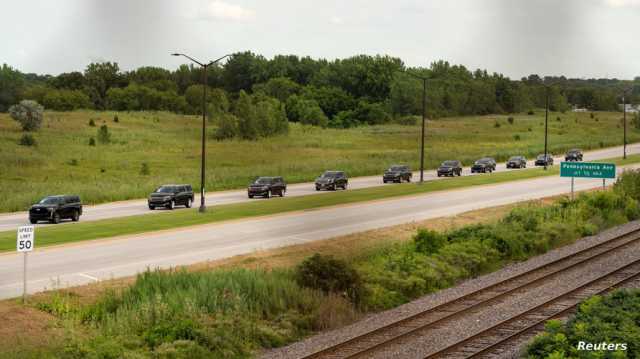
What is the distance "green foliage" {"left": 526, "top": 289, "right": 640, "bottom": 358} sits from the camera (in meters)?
13.5

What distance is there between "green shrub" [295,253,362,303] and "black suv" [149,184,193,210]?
29.1 m

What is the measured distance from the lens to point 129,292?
2036 cm

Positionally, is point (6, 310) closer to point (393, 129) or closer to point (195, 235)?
point (195, 235)

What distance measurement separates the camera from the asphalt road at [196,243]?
25672mm

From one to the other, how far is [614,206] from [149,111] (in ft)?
304

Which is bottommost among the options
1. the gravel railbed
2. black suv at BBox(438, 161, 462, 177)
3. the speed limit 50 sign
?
the gravel railbed

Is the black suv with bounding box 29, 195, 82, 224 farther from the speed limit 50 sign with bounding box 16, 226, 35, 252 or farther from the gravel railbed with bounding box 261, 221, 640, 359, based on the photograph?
the gravel railbed with bounding box 261, 221, 640, 359

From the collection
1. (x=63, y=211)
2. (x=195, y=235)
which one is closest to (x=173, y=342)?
(x=195, y=235)

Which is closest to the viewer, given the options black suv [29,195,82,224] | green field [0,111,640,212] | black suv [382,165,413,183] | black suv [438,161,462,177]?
black suv [29,195,82,224]

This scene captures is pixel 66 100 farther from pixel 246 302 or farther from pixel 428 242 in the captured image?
pixel 246 302

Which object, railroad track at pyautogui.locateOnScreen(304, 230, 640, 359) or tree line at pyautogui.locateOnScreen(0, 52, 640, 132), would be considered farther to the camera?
tree line at pyautogui.locateOnScreen(0, 52, 640, 132)

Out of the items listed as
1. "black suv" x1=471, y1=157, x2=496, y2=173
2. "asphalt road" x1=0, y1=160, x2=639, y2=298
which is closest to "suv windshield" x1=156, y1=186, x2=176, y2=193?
"asphalt road" x1=0, y1=160, x2=639, y2=298

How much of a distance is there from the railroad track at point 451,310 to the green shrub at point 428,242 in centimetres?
339

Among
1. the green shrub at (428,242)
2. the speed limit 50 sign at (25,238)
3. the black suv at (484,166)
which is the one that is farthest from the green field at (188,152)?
the green shrub at (428,242)
